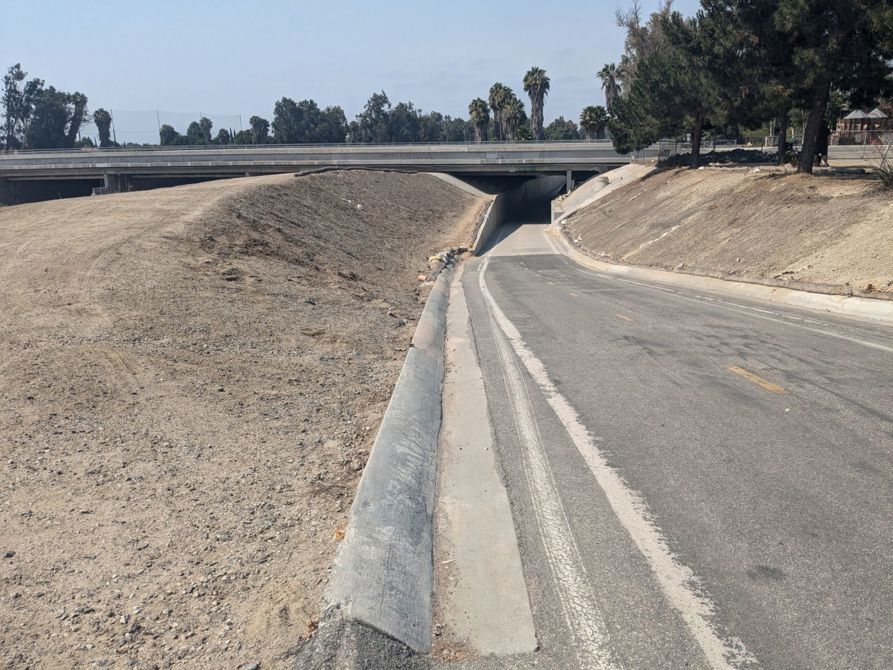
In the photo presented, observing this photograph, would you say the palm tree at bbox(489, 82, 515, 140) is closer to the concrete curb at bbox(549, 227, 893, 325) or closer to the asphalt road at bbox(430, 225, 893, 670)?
the concrete curb at bbox(549, 227, 893, 325)

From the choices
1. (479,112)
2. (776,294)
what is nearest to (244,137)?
(479,112)

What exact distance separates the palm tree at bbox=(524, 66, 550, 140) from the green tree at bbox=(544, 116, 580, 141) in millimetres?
50051

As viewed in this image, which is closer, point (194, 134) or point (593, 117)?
point (593, 117)

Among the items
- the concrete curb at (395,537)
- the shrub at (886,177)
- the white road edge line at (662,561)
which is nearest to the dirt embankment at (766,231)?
the shrub at (886,177)

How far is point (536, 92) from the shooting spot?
409 feet

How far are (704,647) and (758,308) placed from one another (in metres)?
14.3

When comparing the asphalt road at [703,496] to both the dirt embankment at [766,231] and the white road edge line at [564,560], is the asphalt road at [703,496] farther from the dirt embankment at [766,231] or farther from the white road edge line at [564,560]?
the dirt embankment at [766,231]

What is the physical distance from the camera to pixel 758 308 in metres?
17.2

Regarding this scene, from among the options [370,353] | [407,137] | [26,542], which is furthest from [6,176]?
[407,137]

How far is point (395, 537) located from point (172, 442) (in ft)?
9.00

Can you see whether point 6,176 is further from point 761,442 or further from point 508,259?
point 761,442

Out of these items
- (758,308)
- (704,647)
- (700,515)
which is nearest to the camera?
(704,647)

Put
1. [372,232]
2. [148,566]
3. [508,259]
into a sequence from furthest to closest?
[508,259] → [372,232] → [148,566]

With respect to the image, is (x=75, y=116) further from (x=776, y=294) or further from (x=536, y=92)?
(x=776, y=294)
